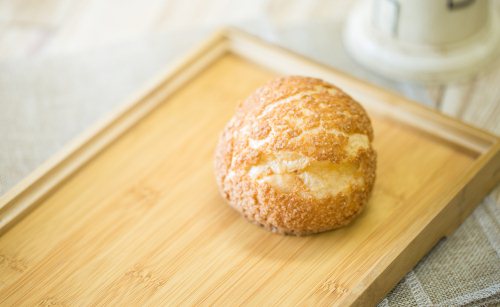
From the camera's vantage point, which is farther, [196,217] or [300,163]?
[196,217]

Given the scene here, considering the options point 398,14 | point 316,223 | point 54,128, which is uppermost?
point 398,14

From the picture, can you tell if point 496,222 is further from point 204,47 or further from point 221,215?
point 204,47

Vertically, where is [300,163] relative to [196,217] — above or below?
above

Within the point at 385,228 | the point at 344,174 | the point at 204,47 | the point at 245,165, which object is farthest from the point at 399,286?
the point at 204,47

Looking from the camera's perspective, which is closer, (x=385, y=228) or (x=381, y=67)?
(x=385, y=228)

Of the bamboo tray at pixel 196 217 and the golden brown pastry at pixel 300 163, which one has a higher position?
the golden brown pastry at pixel 300 163
